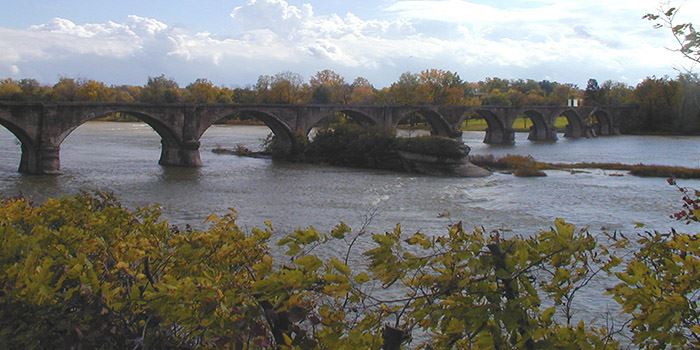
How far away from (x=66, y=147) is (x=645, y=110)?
3345 inches

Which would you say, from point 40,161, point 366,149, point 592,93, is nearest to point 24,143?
point 40,161

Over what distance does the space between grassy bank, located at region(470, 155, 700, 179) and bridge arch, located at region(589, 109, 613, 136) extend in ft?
194

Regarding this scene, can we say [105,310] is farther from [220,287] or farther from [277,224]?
[277,224]

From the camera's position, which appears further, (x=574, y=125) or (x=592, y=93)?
(x=592, y=93)

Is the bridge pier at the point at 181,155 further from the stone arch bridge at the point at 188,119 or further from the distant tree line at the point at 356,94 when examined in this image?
the distant tree line at the point at 356,94

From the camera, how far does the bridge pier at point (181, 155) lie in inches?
2009

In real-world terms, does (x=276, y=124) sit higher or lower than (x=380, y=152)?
higher

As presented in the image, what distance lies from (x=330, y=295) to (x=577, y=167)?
51938 mm

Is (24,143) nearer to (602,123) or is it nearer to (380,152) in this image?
(380,152)

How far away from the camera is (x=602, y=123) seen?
111438 millimetres

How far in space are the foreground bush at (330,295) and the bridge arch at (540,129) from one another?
97.1m

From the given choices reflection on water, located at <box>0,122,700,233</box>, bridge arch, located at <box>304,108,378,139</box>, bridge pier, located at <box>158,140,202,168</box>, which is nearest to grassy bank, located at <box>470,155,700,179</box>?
reflection on water, located at <box>0,122,700,233</box>

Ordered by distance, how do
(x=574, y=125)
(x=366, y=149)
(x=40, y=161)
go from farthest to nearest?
1. (x=574, y=125)
2. (x=366, y=149)
3. (x=40, y=161)

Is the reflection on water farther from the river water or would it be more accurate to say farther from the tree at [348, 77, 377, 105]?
the tree at [348, 77, 377, 105]
